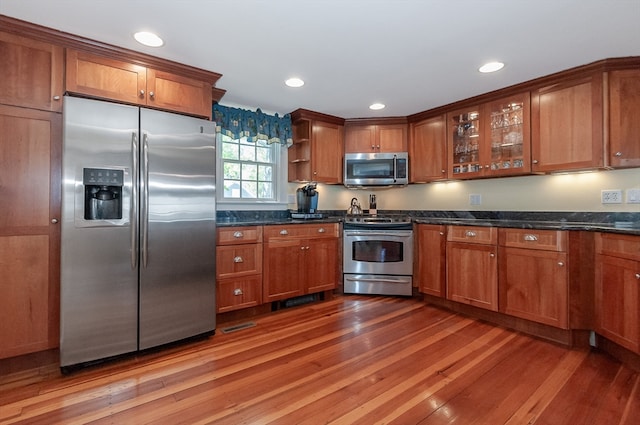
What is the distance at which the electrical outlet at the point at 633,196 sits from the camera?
7.98 ft

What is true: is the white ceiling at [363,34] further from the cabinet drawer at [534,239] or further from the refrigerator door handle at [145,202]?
the cabinet drawer at [534,239]

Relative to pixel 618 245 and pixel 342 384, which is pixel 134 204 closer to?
pixel 342 384

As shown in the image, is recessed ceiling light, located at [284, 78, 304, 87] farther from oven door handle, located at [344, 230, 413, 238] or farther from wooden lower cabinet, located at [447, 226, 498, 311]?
wooden lower cabinet, located at [447, 226, 498, 311]

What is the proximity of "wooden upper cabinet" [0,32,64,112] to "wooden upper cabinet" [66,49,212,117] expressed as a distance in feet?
0.25

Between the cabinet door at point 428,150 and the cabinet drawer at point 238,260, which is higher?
the cabinet door at point 428,150

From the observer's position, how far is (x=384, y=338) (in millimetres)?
2418

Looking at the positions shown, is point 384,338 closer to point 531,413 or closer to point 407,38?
point 531,413

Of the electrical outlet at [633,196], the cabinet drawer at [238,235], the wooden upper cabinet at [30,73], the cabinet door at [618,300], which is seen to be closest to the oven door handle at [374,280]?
the cabinet drawer at [238,235]

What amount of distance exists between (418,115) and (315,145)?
1293 mm

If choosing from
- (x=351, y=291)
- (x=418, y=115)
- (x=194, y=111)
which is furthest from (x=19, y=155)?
(x=418, y=115)

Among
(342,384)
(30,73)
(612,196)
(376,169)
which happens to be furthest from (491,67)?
(30,73)

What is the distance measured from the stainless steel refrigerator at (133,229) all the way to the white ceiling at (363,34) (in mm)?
493

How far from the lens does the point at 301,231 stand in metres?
3.25

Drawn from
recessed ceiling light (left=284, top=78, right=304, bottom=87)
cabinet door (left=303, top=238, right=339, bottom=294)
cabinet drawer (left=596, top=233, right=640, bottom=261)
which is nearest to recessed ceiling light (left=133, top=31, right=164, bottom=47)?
recessed ceiling light (left=284, top=78, right=304, bottom=87)
